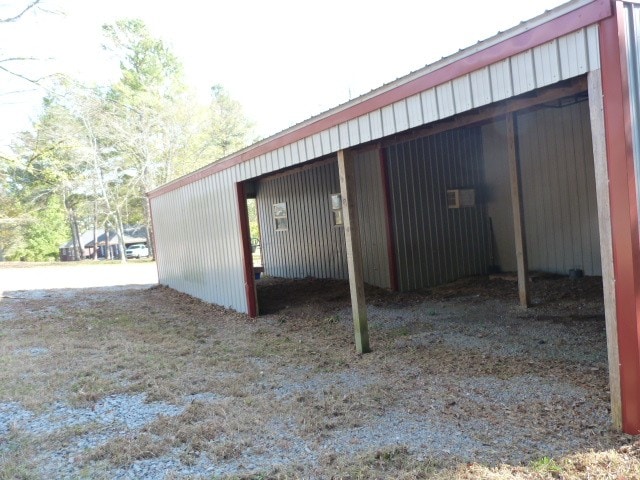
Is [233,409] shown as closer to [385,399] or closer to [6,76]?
[385,399]

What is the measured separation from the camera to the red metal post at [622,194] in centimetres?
291

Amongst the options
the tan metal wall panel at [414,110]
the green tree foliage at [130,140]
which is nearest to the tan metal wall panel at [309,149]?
the tan metal wall panel at [414,110]

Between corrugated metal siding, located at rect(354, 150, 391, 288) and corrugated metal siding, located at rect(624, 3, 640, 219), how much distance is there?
641 centimetres

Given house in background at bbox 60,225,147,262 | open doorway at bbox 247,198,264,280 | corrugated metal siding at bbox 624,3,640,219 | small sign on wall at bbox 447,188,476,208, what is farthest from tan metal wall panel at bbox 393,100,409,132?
house in background at bbox 60,225,147,262

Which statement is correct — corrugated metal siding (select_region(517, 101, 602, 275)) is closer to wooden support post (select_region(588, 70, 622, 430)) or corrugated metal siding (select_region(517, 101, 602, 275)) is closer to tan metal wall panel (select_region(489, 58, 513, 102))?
tan metal wall panel (select_region(489, 58, 513, 102))

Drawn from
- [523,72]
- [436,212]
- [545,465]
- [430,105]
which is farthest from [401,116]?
[436,212]

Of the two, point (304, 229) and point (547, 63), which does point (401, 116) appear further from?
point (304, 229)

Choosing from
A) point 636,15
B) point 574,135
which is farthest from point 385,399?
point 574,135

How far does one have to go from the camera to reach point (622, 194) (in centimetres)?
295

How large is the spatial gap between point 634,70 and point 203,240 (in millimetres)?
8700

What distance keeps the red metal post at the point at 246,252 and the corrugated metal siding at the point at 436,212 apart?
2703 mm

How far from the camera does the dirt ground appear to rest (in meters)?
3.07

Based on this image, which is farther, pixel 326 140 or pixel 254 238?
pixel 254 238

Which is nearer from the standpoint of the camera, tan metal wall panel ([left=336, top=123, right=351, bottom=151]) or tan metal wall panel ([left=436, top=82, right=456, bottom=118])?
tan metal wall panel ([left=436, top=82, right=456, bottom=118])
